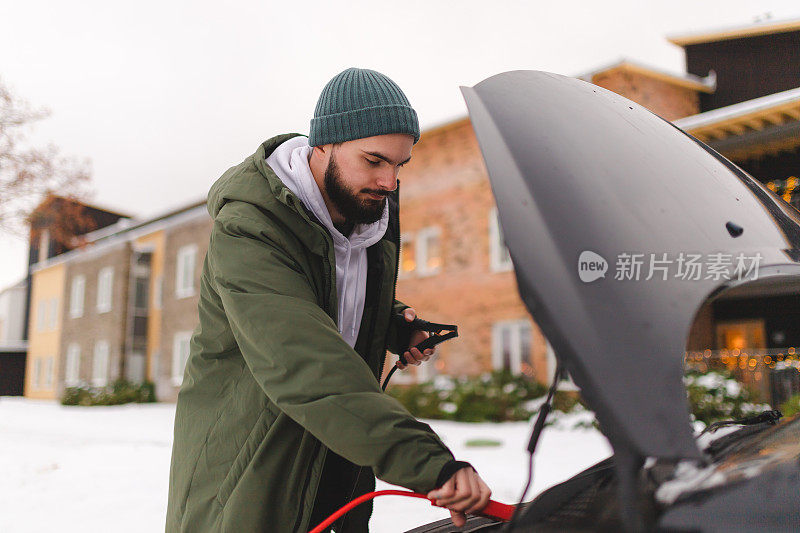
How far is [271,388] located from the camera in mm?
1197

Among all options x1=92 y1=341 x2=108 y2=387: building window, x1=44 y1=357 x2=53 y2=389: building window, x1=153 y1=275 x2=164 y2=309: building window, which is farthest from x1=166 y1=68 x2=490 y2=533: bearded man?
x1=44 y1=357 x2=53 y2=389: building window

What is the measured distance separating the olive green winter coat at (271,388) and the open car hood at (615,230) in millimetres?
352

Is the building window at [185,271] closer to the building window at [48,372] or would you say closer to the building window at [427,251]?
the building window at [427,251]

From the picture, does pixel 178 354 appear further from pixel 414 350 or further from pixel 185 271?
pixel 414 350

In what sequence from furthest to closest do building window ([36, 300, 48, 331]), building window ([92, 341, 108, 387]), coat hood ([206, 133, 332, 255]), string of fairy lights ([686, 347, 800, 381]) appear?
building window ([36, 300, 48, 331]) → building window ([92, 341, 108, 387]) → string of fairy lights ([686, 347, 800, 381]) → coat hood ([206, 133, 332, 255])

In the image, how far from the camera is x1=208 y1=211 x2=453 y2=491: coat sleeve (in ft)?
3.45

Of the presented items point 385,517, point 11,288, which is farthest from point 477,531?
point 11,288

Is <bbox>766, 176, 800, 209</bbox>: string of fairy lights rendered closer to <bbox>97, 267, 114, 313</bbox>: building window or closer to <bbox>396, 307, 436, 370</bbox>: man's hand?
<bbox>396, 307, 436, 370</bbox>: man's hand

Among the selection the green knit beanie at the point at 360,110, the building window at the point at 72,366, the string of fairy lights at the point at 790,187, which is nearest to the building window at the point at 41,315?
the building window at the point at 72,366

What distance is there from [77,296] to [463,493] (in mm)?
31811

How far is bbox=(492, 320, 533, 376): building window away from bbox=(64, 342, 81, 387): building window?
2178 centimetres

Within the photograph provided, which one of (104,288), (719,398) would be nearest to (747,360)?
(719,398)

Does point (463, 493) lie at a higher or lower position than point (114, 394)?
higher

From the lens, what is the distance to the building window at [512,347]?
13.7 m
